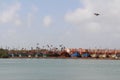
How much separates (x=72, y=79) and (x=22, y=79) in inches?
272

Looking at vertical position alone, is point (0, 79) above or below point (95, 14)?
below

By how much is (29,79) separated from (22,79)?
3.84ft

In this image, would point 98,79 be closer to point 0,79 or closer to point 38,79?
point 38,79

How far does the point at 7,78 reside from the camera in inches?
2446

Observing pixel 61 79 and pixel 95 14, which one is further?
pixel 61 79

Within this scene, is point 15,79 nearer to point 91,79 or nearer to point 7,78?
point 7,78

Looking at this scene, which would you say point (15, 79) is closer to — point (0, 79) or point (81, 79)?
point (0, 79)

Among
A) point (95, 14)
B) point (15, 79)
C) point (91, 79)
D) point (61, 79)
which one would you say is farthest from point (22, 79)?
point (95, 14)

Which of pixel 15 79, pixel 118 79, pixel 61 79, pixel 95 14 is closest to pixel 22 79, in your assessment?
pixel 15 79

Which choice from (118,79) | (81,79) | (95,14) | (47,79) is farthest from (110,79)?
(95,14)

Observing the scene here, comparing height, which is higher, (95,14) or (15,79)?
(95,14)

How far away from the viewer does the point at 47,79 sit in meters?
61.3

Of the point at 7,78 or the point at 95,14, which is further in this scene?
the point at 7,78

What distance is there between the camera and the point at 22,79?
61875mm
